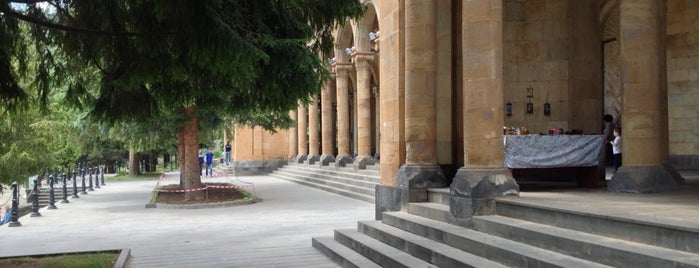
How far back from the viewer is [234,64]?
4633mm

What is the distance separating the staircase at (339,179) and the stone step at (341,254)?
766 centimetres

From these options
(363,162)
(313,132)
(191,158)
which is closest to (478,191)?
(191,158)

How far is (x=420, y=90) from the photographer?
10766 mm

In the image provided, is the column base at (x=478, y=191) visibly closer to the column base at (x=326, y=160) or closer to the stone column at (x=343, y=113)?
the stone column at (x=343, y=113)

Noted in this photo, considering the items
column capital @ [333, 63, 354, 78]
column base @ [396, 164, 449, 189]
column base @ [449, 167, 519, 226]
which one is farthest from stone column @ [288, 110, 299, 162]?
column base @ [449, 167, 519, 226]

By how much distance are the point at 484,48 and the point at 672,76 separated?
34.7 feet

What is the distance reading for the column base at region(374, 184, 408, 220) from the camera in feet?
34.5

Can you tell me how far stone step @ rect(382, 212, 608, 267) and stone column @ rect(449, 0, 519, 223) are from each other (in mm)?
410

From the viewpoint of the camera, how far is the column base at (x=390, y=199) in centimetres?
1052

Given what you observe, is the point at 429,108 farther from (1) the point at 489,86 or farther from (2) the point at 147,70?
(2) the point at 147,70

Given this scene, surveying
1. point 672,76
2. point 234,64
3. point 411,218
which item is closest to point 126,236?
point 411,218

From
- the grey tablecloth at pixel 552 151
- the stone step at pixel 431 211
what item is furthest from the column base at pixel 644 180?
the stone step at pixel 431 211

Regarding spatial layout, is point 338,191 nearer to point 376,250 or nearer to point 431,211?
point 431,211

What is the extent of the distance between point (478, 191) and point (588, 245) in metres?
2.59
